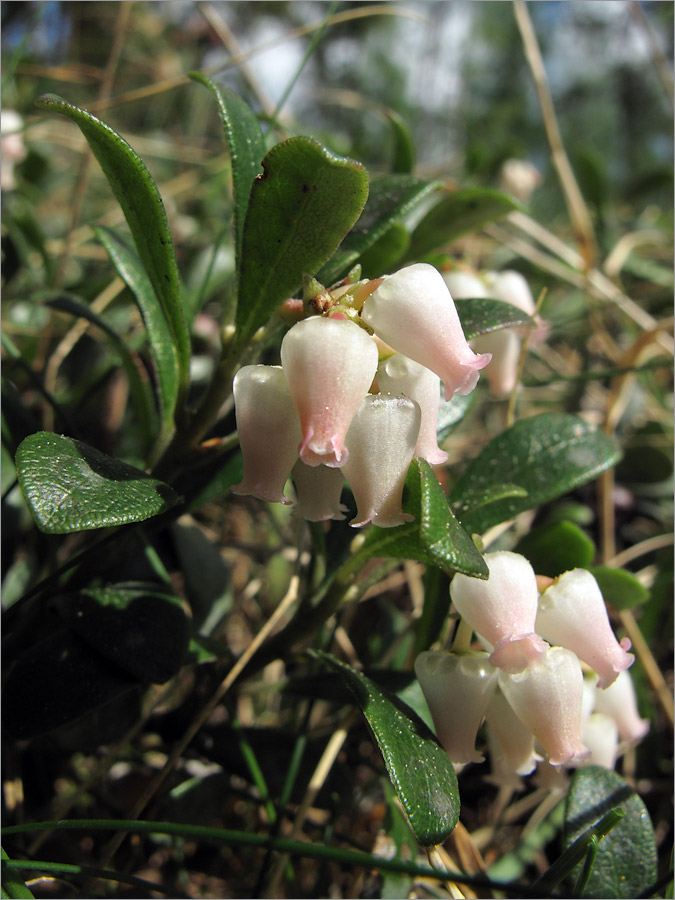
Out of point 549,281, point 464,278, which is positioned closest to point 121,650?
point 464,278

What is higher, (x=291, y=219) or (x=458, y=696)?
(x=291, y=219)

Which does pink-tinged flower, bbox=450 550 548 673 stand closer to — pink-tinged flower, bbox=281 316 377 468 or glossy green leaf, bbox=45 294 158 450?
Answer: pink-tinged flower, bbox=281 316 377 468

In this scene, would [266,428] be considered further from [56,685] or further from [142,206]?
[56,685]

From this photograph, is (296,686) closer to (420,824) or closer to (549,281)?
(420,824)

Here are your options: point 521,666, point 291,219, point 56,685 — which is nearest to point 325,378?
point 291,219

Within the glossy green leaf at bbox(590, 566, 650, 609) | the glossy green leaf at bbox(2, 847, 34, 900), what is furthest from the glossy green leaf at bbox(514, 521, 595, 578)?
the glossy green leaf at bbox(2, 847, 34, 900)
